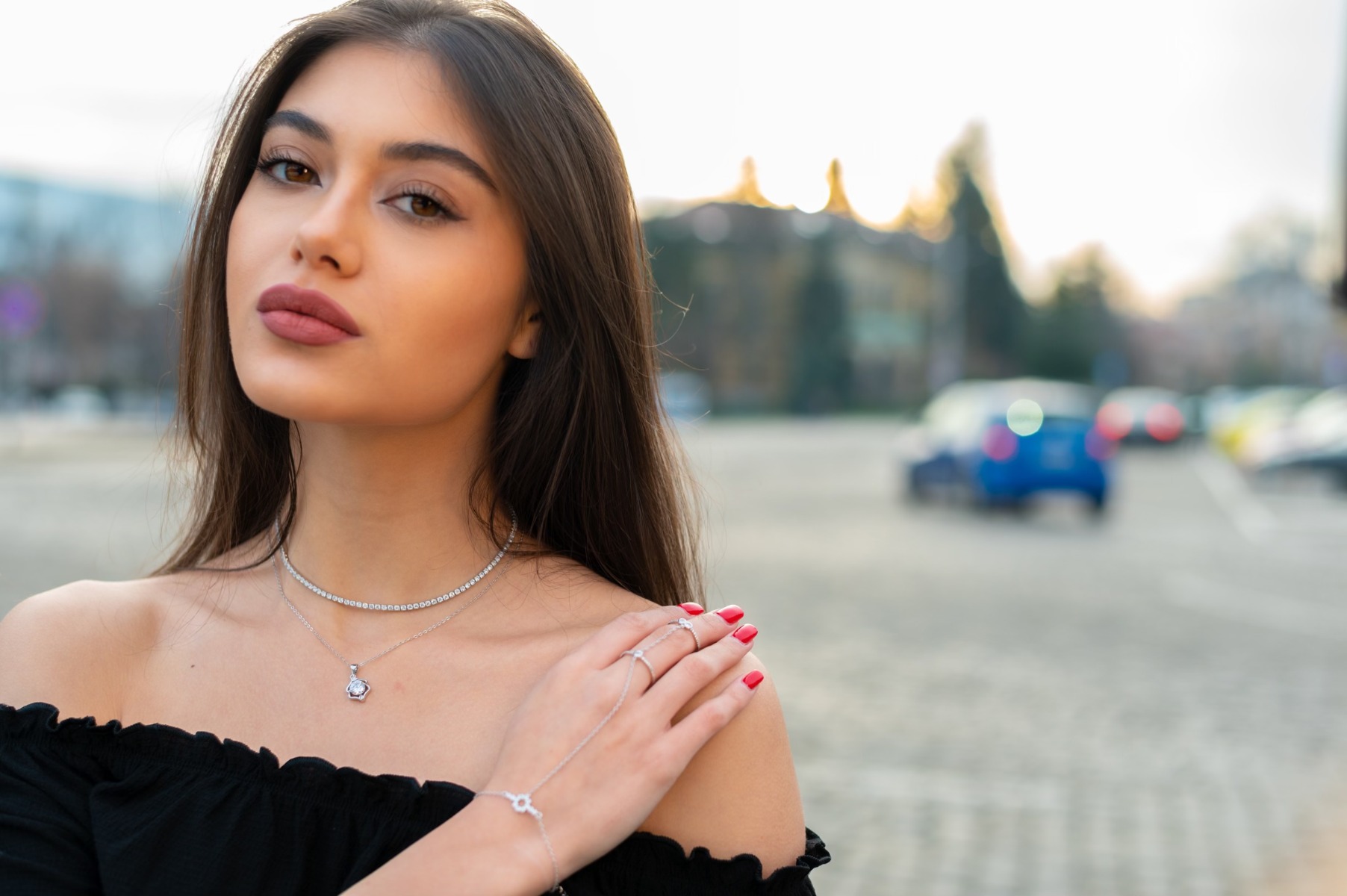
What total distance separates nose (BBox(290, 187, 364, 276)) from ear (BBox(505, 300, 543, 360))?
0.93ft

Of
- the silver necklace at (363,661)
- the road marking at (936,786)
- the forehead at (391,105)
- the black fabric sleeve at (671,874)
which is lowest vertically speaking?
the road marking at (936,786)

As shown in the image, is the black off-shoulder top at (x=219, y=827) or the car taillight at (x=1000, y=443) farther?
the car taillight at (x=1000, y=443)

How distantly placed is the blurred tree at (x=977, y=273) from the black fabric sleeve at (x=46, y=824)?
73.7 m

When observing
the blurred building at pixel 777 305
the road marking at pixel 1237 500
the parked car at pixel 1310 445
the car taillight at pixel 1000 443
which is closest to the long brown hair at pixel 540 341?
the road marking at pixel 1237 500

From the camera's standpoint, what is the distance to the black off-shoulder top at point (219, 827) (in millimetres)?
1794

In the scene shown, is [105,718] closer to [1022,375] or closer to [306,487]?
Answer: [306,487]

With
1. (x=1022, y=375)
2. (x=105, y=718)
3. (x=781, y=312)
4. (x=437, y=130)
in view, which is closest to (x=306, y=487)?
(x=105, y=718)

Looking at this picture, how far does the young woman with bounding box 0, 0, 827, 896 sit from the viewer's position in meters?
1.79

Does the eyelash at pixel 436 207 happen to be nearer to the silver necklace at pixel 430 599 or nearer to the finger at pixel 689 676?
the silver necklace at pixel 430 599

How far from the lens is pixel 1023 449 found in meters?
18.4

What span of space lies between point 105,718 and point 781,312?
6896 centimetres

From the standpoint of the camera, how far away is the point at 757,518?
1814cm

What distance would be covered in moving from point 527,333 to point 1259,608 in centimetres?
1063

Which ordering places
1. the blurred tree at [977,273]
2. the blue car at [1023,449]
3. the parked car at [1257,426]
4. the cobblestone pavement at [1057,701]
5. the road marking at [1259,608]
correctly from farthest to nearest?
the blurred tree at [977,273], the parked car at [1257,426], the blue car at [1023,449], the road marking at [1259,608], the cobblestone pavement at [1057,701]
